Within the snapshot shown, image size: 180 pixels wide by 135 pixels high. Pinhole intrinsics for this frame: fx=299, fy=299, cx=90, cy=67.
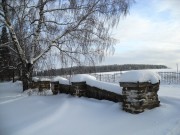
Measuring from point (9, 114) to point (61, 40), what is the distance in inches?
266

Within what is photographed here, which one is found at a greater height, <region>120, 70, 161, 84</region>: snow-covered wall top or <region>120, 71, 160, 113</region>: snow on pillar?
<region>120, 70, 161, 84</region>: snow-covered wall top

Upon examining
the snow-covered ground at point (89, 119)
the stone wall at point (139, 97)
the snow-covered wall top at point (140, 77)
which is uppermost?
the snow-covered wall top at point (140, 77)

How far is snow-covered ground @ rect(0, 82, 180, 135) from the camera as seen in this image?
605 centimetres

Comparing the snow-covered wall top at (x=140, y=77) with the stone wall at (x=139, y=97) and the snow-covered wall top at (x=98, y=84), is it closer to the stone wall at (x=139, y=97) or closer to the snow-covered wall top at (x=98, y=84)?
the stone wall at (x=139, y=97)

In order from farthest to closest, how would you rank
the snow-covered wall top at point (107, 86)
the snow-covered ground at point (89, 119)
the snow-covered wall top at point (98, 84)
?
the snow-covered wall top at point (98, 84)
the snow-covered wall top at point (107, 86)
the snow-covered ground at point (89, 119)

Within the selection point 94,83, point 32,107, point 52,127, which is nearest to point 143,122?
point 52,127

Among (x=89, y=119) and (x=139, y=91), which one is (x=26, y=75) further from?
(x=139, y=91)

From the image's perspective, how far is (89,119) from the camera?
7105 millimetres

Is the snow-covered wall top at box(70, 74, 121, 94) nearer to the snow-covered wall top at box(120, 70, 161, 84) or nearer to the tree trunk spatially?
the snow-covered wall top at box(120, 70, 161, 84)

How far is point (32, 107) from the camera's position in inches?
367

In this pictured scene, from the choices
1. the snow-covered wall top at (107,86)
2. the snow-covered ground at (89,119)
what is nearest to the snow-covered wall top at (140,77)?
the snow-covered ground at (89,119)

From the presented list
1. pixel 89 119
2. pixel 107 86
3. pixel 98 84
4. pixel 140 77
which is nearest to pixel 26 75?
pixel 98 84

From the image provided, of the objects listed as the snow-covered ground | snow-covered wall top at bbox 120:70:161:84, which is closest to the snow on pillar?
snow-covered wall top at bbox 120:70:161:84

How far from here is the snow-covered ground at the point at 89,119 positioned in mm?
6051
